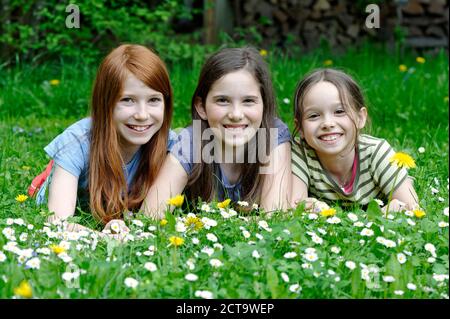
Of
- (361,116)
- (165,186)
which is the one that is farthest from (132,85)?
(361,116)

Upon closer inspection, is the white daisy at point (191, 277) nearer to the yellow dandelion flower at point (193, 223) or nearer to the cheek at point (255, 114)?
the yellow dandelion flower at point (193, 223)

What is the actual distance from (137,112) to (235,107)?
0.40 meters

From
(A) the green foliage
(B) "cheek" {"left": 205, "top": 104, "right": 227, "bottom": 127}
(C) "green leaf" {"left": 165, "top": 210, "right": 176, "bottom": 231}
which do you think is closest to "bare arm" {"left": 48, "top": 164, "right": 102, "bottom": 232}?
(C) "green leaf" {"left": 165, "top": 210, "right": 176, "bottom": 231}

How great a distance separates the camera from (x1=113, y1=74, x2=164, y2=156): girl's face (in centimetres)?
310

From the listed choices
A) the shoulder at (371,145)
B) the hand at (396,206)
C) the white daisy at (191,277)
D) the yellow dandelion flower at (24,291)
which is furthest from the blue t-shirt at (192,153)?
the yellow dandelion flower at (24,291)

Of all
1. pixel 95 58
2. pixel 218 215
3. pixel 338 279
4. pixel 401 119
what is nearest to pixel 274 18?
pixel 95 58

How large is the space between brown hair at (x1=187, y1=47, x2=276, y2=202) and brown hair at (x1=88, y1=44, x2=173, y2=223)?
16cm

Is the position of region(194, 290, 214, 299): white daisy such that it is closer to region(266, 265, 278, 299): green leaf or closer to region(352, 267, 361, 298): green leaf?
region(266, 265, 278, 299): green leaf

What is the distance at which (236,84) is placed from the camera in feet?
10.3

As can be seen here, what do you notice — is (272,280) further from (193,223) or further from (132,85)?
(132,85)

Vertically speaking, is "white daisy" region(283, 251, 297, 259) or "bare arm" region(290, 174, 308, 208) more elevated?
"bare arm" region(290, 174, 308, 208)

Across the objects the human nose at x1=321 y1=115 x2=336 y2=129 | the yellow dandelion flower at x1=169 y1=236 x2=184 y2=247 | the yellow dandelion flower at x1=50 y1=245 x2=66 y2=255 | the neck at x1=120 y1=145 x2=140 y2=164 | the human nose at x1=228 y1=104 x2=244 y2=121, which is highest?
the human nose at x1=228 y1=104 x2=244 y2=121

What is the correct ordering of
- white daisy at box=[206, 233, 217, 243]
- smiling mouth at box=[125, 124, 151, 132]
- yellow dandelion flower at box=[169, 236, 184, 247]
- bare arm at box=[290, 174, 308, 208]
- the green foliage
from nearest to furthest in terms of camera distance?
yellow dandelion flower at box=[169, 236, 184, 247]
white daisy at box=[206, 233, 217, 243]
smiling mouth at box=[125, 124, 151, 132]
bare arm at box=[290, 174, 308, 208]
the green foliage
